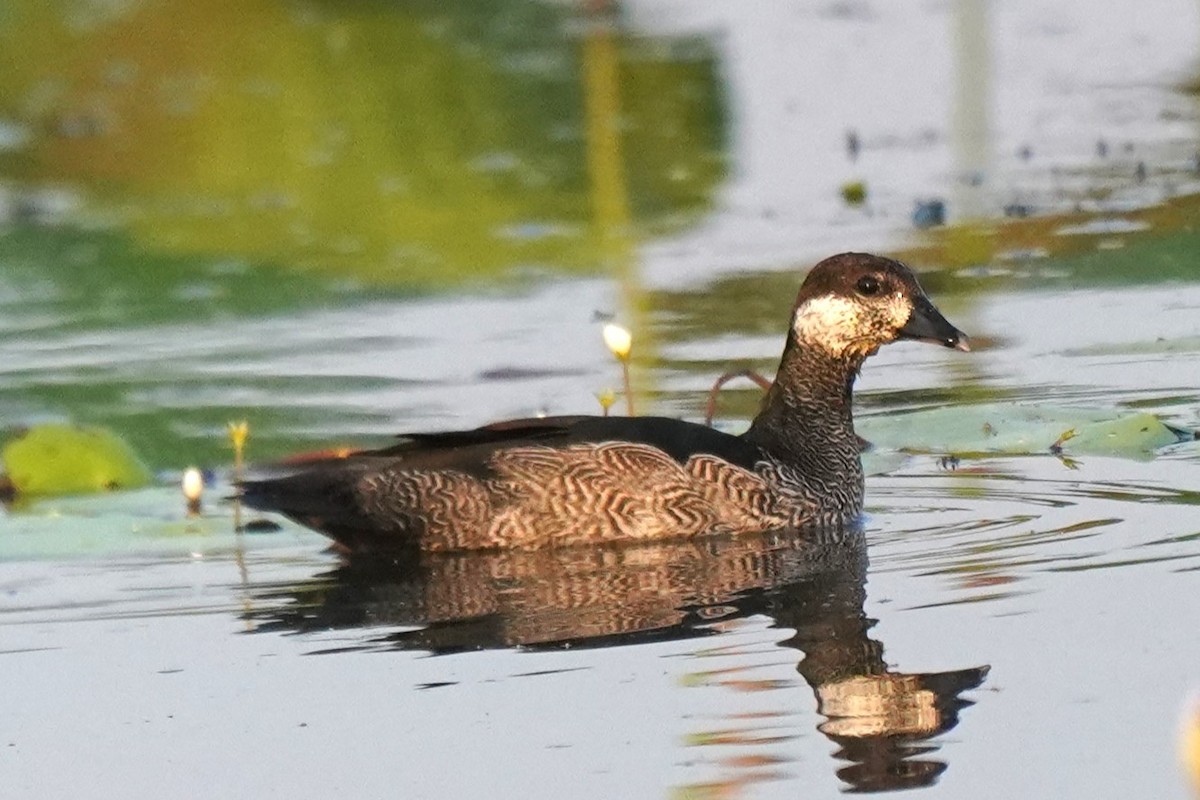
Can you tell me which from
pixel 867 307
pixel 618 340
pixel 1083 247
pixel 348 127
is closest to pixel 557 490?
pixel 618 340

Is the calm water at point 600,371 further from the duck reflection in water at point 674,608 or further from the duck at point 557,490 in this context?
the duck at point 557,490

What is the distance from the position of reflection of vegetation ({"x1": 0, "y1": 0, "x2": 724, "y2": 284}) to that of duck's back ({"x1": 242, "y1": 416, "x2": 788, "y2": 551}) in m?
5.25

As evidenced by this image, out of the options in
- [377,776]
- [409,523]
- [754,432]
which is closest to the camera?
[377,776]

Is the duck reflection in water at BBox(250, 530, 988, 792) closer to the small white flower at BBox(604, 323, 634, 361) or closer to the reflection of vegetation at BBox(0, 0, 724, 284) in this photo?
the small white flower at BBox(604, 323, 634, 361)

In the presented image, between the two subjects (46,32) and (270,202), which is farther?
(46,32)

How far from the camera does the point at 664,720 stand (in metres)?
6.56

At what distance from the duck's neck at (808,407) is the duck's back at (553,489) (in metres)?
0.45

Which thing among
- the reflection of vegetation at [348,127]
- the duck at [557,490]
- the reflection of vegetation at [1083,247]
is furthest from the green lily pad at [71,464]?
the reflection of vegetation at [1083,247]

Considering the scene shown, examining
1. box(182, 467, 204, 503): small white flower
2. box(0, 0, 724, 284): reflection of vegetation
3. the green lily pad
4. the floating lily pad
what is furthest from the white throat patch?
box(0, 0, 724, 284): reflection of vegetation

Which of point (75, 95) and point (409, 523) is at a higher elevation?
point (75, 95)

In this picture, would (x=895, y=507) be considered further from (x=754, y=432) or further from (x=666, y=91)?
(x=666, y=91)

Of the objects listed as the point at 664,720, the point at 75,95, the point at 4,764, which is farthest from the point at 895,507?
the point at 75,95

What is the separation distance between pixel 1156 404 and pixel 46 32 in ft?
57.3

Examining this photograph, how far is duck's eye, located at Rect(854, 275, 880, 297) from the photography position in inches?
383
